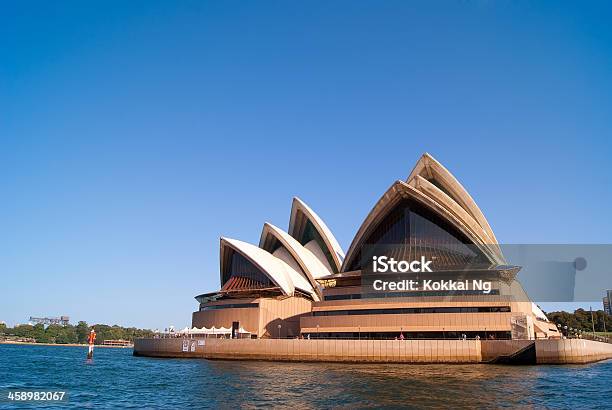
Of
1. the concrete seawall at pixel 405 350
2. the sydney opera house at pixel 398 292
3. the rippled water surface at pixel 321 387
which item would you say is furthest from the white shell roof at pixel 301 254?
the rippled water surface at pixel 321 387

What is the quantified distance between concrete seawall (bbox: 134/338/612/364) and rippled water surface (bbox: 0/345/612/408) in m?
5.88

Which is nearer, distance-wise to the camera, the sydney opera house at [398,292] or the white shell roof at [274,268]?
the sydney opera house at [398,292]

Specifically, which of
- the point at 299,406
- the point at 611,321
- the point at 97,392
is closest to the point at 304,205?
the point at 97,392

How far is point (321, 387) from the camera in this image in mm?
28516

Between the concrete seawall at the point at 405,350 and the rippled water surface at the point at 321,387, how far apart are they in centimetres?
588

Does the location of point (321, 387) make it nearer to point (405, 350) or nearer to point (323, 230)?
point (405, 350)

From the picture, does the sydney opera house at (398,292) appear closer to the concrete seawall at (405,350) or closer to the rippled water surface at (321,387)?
the concrete seawall at (405,350)

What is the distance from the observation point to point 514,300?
50.7m

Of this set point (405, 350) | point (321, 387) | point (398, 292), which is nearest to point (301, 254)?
point (398, 292)

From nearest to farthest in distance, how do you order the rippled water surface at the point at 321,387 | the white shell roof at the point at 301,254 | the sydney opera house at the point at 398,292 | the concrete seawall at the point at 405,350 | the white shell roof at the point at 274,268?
the rippled water surface at the point at 321,387
the concrete seawall at the point at 405,350
the sydney opera house at the point at 398,292
the white shell roof at the point at 274,268
the white shell roof at the point at 301,254

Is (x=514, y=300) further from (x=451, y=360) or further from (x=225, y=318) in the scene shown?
(x=225, y=318)

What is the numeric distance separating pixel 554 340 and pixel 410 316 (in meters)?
12.9

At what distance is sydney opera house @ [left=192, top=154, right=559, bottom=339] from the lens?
1972 inches

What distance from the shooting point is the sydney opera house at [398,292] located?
5009 cm
